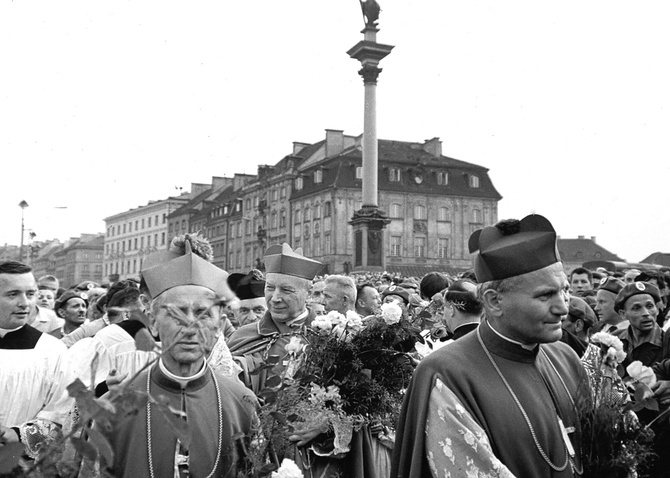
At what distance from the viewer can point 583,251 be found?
88.0 meters

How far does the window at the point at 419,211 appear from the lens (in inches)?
2662

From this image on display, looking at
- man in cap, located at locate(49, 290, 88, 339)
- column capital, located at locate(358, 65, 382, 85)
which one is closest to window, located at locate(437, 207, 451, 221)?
column capital, located at locate(358, 65, 382, 85)

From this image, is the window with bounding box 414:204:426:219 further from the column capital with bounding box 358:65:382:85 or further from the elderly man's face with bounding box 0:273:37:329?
the elderly man's face with bounding box 0:273:37:329

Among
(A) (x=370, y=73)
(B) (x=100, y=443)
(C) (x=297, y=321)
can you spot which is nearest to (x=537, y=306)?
(B) (x=100, y=443)

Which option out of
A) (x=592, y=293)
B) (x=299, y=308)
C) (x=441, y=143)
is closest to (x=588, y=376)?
(x=299, y=308)

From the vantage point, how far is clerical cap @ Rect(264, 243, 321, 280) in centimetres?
587

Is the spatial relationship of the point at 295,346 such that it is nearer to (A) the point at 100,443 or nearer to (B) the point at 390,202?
(A) the point at 100,443

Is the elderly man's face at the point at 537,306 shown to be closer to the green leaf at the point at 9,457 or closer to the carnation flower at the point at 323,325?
the carnation flower at the point at 323,325

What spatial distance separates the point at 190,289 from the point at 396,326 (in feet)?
5.14

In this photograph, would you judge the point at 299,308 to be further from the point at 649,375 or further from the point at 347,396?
→ the point at 649,375

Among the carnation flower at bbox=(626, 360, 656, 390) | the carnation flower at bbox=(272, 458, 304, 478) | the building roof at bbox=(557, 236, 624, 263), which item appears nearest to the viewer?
the carnation flower at bbox=(272, 458, 304, 478)

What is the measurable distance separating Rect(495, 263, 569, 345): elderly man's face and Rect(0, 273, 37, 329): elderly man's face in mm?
2911

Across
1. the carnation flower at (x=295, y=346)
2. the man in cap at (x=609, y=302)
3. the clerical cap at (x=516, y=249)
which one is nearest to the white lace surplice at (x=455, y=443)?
the clerical cap at (x=516, y=249)

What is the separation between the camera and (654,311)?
6.66 m
